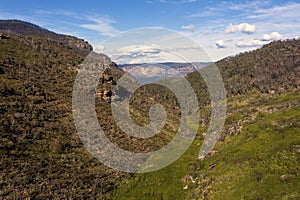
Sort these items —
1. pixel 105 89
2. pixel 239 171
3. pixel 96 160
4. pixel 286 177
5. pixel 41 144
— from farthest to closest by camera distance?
pixel 105 89, pixel 96 160, pixel 41 144, pixel 239 171, pixel 286 177

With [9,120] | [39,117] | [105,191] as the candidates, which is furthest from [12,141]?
[105,191]

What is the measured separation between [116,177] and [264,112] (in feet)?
249

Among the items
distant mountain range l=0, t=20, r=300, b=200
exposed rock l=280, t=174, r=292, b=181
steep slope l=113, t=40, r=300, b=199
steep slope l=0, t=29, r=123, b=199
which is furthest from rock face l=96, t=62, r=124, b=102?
exposed rock l=280, t=174, r=292, b=181

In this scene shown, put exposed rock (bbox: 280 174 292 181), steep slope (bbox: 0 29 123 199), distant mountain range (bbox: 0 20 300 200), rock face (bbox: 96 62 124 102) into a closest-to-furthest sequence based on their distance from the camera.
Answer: exposed rock (bbox: 280 174 292 181) < steep slope (bbox: 0 29 123 199) < distant mountain range (bbox: 0 20 300 200) < rock face (bbox: 96 62 124 102)

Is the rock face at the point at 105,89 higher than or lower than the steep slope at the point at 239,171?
higher

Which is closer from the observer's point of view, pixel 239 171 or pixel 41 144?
pixel 239 171

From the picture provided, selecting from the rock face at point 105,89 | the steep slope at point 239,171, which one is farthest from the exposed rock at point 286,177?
the rock face at point 105,89

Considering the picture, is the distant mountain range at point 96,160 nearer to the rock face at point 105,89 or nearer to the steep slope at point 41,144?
the steep slope at point 41,144

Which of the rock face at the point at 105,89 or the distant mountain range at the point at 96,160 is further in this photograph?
the rock face at the point at 105,89

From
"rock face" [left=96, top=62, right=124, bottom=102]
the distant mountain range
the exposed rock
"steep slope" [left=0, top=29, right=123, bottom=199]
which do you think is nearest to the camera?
the exposed rock

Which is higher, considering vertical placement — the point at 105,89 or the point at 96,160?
the point at 105,89

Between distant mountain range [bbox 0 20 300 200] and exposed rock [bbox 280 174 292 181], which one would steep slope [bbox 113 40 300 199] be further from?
distant mountain range [bbox 0 20 300 200]

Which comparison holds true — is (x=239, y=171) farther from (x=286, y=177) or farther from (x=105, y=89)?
(x=105, y=89)

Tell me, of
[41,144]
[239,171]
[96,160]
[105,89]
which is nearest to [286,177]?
[239,171]
